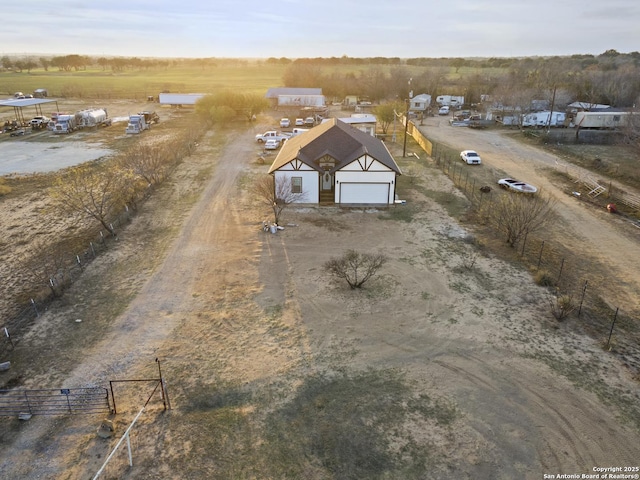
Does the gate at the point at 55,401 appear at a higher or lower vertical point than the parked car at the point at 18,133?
lower

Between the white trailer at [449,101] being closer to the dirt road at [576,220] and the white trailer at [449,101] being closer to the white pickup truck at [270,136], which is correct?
the dirt road at [576,220]

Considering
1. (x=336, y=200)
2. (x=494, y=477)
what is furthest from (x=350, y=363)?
(x=336, y=200)

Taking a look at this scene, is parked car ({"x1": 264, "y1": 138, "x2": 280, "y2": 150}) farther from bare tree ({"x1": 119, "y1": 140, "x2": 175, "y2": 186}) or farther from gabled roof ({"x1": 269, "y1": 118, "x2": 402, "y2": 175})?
bare tree ({"x1": 119, "y1": 140, "x2": 175, "y2": 186})

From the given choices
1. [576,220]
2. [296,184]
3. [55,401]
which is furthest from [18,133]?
[576,220]

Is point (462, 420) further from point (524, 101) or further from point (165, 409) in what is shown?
point (524, 101)

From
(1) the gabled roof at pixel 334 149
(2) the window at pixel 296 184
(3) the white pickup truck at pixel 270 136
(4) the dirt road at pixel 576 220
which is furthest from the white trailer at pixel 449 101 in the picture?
(2) the window at pixel 296 184
